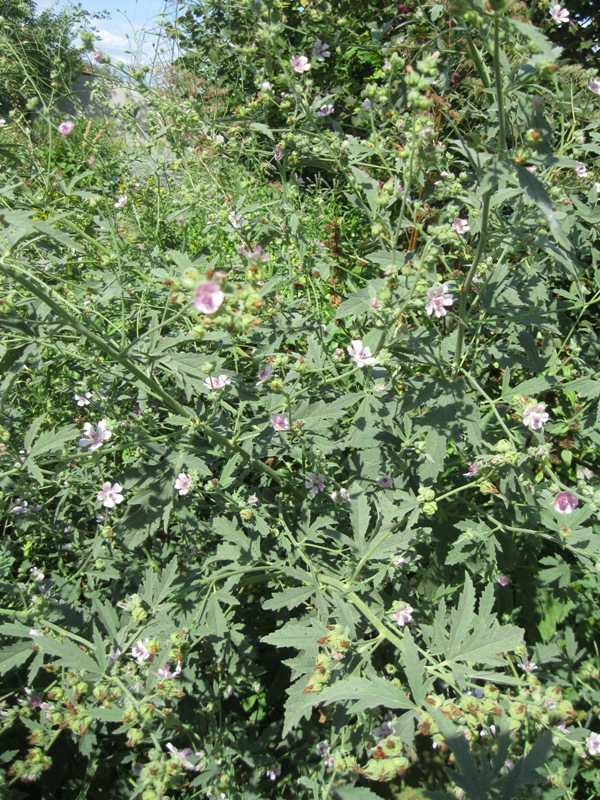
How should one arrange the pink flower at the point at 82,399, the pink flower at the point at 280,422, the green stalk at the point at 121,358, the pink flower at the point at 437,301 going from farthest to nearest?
1. the pink flower at the point at 82,399
2. the pink flower at the point at 280,422
3. the pink flower at the point at 437,301
4. the green stalk at the point at 121,358

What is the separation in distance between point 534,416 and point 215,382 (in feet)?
4.33

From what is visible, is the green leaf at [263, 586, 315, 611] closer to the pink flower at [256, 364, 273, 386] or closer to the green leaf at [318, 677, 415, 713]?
the green leaf at [318, 677, 415, 713]

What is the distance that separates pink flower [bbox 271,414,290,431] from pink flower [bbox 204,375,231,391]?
1.07ft

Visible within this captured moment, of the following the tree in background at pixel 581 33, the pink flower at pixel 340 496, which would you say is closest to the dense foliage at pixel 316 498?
the pink flower at pixel 340 496

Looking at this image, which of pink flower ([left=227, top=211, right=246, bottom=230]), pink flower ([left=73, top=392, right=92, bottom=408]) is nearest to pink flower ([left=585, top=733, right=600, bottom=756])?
pink flower ([left=73, top=392, right=92, bottom=408])

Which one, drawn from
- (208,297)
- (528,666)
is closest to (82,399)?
(208,297)

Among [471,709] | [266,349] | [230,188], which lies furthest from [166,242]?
[471,709]

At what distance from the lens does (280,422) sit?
249 cm

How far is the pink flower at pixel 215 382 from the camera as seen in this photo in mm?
2162

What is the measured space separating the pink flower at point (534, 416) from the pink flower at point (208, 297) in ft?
4.69

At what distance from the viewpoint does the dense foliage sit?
1.88 meters

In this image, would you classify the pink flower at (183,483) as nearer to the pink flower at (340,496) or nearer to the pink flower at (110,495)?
the pink flower at (110,495)

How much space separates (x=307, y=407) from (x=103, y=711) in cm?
147

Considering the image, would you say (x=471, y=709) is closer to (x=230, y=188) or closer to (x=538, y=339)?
(x=538, y=339)
